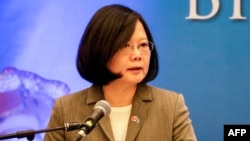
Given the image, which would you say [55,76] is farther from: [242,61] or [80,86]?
[242,61]

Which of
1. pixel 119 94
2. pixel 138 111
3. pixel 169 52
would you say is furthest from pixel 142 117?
pixel 169 52

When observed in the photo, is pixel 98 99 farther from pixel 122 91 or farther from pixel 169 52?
pixel 169 52

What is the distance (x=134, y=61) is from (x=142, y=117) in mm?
228

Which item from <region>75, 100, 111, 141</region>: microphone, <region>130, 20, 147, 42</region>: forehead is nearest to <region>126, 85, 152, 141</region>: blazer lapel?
<region>130, 20, 147, 42</region>: forehead

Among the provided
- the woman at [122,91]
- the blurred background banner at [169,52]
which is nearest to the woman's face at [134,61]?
the woman at [122,91]

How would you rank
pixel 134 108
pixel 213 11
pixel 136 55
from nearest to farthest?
pixel 136 55
pixel 134 108
pixel 213 11

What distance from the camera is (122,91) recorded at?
6.39ft

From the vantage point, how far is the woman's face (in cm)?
182

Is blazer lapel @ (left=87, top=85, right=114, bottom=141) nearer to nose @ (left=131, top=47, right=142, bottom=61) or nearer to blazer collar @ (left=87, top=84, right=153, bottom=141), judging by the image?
blazer collar @ (left=87, top=84, right=153, bottom=141)

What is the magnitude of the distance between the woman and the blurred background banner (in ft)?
2.54

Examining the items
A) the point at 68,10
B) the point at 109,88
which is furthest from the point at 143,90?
the point at 68,10

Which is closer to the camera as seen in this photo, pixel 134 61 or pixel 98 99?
pixel 134 61

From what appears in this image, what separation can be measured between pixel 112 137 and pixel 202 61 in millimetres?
1036

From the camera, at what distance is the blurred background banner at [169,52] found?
2.71 m
